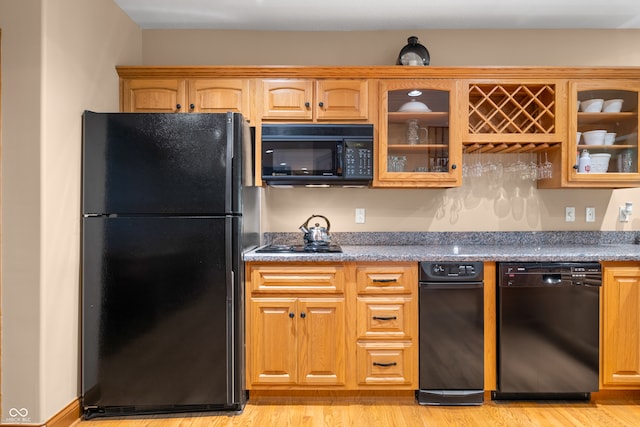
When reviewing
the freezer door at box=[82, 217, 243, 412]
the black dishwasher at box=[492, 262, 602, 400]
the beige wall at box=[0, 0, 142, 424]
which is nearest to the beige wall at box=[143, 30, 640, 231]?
the black dishwasher at box=[492, 262, 602, 400]

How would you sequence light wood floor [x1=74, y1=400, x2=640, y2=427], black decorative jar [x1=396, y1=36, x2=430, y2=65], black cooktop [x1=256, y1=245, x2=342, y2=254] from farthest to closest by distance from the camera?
black decorative jar [x1=396, y1=36, x2=430, y2=65]
black cooktop [x1=256, y1=245, x2=342, y2=254]
light wood floor [x1=74, y1=400, x2=640, y2=427]

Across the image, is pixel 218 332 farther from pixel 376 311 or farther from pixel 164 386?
pixel 376 311

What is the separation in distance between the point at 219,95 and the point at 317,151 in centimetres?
75

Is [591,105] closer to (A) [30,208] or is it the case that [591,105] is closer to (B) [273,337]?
(B) [273,337]

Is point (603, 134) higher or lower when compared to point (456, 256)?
higher

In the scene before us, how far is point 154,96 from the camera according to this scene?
261 cm

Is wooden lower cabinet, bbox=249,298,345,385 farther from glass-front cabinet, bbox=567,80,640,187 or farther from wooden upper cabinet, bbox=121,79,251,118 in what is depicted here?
glass-front cabinet, bbox=567,80,640,187

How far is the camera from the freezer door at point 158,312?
2.16m

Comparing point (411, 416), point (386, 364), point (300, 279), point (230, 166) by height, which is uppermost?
point (230, 166)

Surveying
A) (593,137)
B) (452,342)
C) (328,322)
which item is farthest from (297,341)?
(593,137)

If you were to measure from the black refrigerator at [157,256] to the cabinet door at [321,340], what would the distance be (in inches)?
16.5

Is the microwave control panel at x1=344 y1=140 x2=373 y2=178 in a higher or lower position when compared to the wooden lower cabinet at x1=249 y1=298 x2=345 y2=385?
higher

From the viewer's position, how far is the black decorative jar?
8.80 ft

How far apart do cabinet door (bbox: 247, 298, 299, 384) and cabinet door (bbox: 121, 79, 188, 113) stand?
1.38 metres
